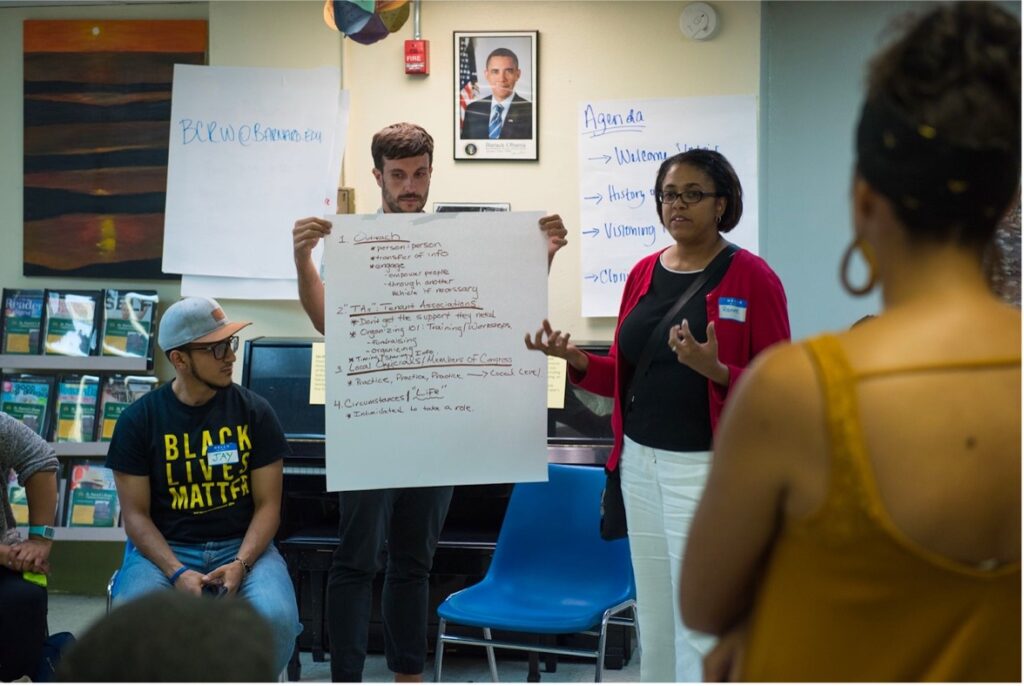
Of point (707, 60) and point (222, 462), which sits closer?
point (222, 462)

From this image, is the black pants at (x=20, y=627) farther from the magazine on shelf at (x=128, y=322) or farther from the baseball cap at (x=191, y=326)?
the magazine on shelf at (x=128, y=322)

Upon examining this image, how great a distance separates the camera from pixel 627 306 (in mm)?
2713

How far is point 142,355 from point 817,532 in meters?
4.03

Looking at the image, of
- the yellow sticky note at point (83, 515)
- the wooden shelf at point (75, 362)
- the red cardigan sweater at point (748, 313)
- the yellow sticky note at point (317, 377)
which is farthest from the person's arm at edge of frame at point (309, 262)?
the yellow sticky note at point (83, 515)

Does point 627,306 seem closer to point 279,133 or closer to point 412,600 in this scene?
point 412,600

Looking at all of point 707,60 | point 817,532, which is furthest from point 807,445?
point 707,60

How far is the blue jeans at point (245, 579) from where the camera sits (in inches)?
110

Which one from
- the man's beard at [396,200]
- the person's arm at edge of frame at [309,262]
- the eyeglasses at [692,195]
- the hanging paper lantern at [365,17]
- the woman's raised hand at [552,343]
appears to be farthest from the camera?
the hanging paper lantern at [365,17]

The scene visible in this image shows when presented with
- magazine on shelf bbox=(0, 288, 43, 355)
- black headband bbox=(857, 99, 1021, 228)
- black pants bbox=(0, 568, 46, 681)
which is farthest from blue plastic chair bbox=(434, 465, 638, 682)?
magazine on shelf bbox=(0, 288, 43, 355)

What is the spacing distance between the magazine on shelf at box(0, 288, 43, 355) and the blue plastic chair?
2.38 meters

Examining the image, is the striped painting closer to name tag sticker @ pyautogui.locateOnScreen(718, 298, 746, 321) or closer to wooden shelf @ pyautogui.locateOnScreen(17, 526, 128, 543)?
wooden shelf @ pyautogui.locateOnScreen(17, 526, 128, 543)

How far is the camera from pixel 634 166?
4203 millimetres

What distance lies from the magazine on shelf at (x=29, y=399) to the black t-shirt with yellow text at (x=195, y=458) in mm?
1906

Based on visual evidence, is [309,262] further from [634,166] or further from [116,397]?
[116,397]
